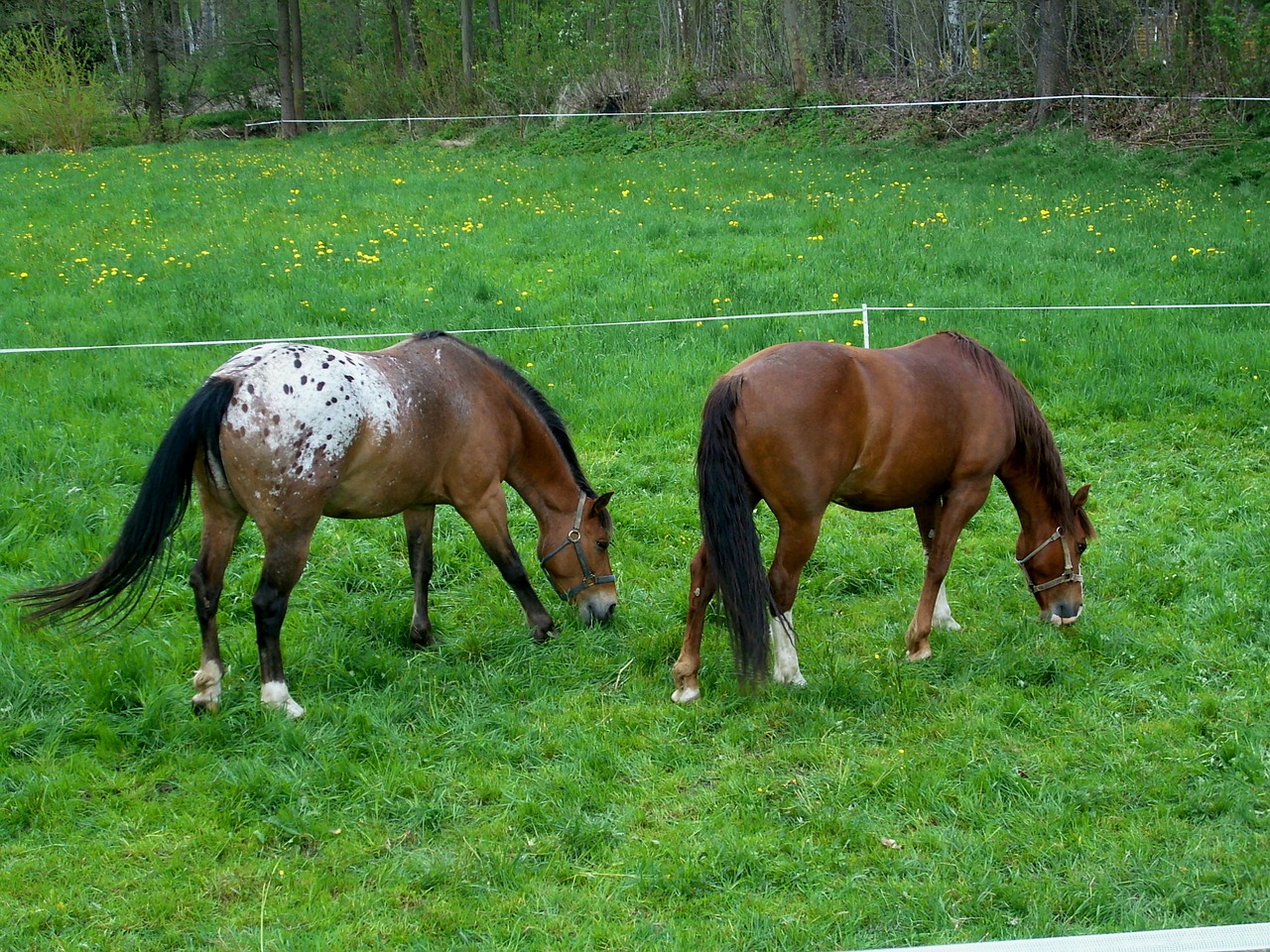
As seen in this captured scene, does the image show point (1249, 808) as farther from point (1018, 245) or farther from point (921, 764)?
point (1018, 245)

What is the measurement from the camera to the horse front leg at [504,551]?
17.8 ft

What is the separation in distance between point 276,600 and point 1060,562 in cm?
375

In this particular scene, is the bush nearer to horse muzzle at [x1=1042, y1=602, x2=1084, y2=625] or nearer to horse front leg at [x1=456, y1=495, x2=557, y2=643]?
horse front leg at [x1=456, y1=495, x2=557, y2=643]

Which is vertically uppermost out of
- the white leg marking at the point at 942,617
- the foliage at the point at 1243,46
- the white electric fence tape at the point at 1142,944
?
the foliage at the point at 1243,46

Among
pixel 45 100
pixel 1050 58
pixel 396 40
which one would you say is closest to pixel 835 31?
pixel 1050 58

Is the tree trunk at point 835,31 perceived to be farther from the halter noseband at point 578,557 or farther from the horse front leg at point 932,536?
the halter noseband at point 578,557

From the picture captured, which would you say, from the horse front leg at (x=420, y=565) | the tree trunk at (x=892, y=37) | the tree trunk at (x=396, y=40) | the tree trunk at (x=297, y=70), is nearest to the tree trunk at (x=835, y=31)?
the tree trunk at (x=892, y=37)

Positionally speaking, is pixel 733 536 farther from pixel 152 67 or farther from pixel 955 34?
pixel 152 67

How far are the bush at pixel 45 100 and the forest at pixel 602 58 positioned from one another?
0.05 m

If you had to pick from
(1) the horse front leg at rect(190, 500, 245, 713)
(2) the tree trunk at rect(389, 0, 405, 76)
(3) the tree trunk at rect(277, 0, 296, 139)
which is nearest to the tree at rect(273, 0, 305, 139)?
(3) the tree trunk at rect(277, 0, 296, 139)

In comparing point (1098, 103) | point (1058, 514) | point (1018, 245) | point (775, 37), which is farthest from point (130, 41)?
point (1058, 514)

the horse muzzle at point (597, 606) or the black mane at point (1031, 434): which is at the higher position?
the black mane at point (1031, 434)

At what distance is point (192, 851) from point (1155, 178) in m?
16.0

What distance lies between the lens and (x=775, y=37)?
23891 mm
